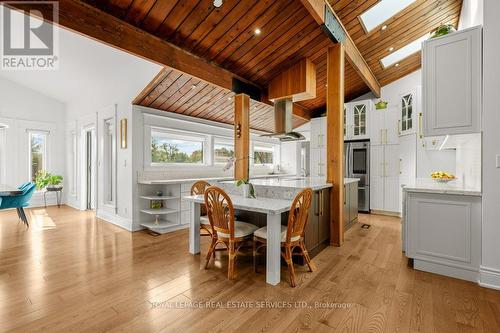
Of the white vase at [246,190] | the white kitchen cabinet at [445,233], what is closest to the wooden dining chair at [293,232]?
the white vase at [246,190]

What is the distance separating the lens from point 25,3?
212cm

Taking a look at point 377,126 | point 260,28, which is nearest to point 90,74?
point 260,28

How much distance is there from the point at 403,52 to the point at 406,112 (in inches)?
49.6

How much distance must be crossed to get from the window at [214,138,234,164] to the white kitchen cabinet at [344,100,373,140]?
3.05m

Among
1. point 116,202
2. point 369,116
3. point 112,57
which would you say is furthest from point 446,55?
point 116,202

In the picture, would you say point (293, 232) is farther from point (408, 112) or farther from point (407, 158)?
point (408, 112)

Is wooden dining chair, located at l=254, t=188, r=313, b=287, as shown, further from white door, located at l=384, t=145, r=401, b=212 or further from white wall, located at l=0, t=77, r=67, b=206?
white wall, located at l=0, t=77, r=67, b=206

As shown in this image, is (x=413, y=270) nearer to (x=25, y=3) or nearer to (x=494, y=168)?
(x=494, y=168)

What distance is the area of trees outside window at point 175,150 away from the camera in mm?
4672

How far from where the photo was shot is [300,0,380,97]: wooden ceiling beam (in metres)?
2.59

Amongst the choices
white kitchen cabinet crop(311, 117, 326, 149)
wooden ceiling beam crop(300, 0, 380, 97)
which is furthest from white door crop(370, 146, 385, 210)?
wooden ceiling beam crop(300, 0, 380, 97)

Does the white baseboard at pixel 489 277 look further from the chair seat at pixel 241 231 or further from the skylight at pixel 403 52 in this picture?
the skylight at pixel 403 52

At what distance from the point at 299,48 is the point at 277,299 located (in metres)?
3.37

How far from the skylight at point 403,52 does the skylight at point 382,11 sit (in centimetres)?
127
